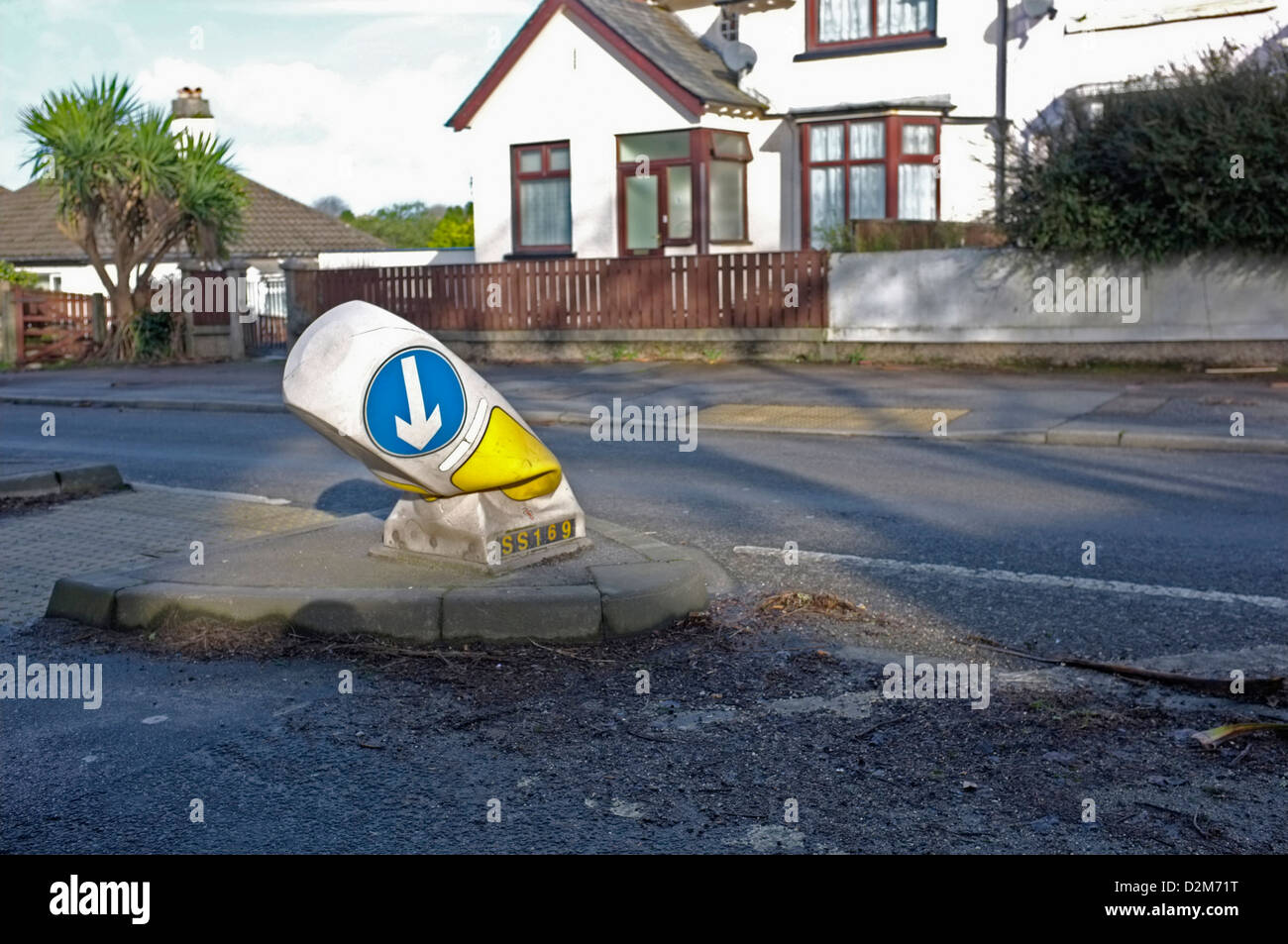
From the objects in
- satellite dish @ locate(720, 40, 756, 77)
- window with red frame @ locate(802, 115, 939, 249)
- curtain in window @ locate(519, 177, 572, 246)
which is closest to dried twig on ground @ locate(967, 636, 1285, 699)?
window with red frame @ locate(802, 115, 939, 249)

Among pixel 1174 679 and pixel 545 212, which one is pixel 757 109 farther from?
pixel 1174 679

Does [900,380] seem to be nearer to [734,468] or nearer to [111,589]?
[734,468]

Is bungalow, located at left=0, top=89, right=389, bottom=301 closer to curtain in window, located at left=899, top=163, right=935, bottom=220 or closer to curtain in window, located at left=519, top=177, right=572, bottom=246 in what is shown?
curtain in window, located at left=519, top=177, right=572, bottom=246

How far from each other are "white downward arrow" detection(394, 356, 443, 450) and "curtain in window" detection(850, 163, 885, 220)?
721 inches

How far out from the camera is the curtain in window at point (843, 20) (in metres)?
23.7

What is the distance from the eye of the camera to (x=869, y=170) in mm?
23594

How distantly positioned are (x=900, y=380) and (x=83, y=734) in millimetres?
12806

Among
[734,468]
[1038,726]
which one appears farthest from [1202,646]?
[734,468]

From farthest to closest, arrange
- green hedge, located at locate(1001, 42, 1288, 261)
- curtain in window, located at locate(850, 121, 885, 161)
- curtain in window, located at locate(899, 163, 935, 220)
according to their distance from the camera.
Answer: curtain in window, located at locate(850, 121, 885, 161), curtain in window, located at locate(899, 163, 935, 220), green hedge, located at locate(1001, 42, 1288, 261)

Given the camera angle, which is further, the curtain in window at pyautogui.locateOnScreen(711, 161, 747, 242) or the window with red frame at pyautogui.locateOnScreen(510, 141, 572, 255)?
the window with red frame at pyautogui.locateOnScreen(510, 141, 572, 255)

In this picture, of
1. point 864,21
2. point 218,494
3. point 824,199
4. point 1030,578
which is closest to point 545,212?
point 824,199

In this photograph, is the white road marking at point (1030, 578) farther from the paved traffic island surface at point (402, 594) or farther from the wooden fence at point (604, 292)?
the wooden fence at point (604, 292)

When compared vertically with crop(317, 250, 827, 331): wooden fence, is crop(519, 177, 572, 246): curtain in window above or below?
above

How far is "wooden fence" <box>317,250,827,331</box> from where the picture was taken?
19.3m
